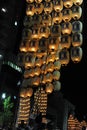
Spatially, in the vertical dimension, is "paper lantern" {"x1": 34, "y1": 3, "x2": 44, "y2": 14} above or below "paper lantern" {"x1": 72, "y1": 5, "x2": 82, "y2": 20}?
above

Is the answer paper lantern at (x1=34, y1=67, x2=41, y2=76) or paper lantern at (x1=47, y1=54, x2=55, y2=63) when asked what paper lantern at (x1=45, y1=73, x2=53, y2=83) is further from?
paper lantern at (x1=47, y1=54, x2=55, y2=63)

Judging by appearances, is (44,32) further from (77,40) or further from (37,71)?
(37,71)

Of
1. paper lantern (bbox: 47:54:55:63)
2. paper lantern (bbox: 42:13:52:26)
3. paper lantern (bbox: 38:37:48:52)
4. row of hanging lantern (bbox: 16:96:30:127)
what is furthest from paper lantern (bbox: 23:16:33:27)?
row of hanging lantern (bbox: 16:96:30:127)

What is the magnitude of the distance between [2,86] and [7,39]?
7558 mm

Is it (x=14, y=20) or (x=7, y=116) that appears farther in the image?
(x=14, y=20)

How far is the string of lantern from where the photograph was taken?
62.2ft

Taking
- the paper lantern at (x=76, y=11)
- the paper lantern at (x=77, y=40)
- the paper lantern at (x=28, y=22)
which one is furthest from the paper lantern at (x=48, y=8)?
the paper lantern at (x=77, y=40)

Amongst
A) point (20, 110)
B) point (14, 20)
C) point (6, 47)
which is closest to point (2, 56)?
point (6, 47)

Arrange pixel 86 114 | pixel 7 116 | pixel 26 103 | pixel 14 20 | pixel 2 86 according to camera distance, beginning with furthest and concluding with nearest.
A: pixel 86 114
pixel 14 20
pixel 2 86
pixel 7 116
pixel 26 103

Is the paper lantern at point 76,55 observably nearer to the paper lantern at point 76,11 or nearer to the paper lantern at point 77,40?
the paper lantern at point 77,40

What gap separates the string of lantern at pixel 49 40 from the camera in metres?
19.0

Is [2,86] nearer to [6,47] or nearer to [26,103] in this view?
[6,47]

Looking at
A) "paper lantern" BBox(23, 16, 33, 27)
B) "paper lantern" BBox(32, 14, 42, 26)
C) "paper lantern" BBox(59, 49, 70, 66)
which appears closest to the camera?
"paper lantern" BBox(59, 49, 70, 66)

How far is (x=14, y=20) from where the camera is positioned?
42.5m
